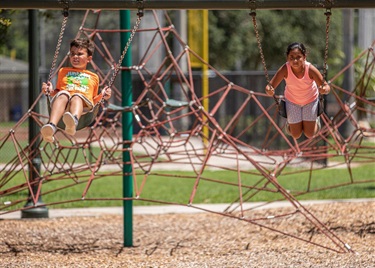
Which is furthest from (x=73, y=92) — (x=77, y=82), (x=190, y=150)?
(x=190, y=150)

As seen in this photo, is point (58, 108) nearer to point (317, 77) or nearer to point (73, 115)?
point (73, 115)

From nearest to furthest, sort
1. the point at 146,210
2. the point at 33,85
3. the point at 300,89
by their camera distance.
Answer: the point at 300,89 → the point at 33,85 → the point at 146,210

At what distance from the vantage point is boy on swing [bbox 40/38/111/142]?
21.4 ft

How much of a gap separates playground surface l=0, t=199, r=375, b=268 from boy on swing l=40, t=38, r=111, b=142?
1.62 metres

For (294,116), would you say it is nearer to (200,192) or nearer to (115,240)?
(115,240)

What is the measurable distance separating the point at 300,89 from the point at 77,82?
1.86 m

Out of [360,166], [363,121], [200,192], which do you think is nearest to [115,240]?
[200,192]

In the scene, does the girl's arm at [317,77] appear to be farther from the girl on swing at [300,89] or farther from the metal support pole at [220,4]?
the metal support pole at [220,4]

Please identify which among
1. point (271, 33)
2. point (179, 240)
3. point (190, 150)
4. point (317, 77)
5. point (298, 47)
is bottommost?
point (179, 240)

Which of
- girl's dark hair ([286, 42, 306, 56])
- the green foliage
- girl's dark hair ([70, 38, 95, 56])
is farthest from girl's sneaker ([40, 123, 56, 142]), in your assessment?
the green foliage

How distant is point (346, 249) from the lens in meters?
8.25

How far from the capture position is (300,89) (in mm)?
7129

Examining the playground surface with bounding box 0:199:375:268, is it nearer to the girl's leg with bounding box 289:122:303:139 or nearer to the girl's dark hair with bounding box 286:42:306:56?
the girl's leg with bounding box 289:122:303:139

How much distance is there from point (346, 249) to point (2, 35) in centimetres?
528
